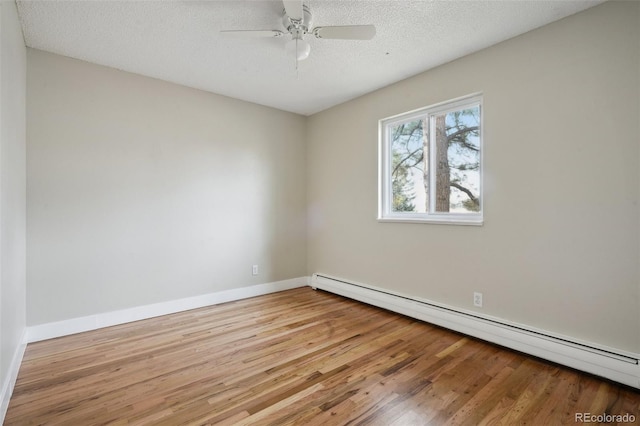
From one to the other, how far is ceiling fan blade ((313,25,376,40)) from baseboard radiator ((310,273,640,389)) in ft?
8.02

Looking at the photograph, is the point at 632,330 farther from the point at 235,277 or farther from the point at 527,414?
the point at 235,277

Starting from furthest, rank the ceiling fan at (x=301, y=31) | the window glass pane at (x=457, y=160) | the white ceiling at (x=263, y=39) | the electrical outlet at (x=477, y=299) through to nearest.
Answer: the window glass pane at (x=457, y=160), the electrical outlet at (x=477, y=299), the white ceiling at (x=263, y=39), the ceiling fan at (x=301, y=31)

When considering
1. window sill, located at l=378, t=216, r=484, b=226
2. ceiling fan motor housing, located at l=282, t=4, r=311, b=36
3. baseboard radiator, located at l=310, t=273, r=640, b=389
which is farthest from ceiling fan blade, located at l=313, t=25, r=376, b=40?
baseboard radiator, located at l=310, t=273, r=640, b=389

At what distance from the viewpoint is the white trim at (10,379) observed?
1652 millimetres

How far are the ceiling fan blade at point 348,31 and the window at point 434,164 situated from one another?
1334 millimetres

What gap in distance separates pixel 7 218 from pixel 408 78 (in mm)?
3520

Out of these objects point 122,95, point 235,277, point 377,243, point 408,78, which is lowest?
point 235,277

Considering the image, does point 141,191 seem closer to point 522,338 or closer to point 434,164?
point 434,164

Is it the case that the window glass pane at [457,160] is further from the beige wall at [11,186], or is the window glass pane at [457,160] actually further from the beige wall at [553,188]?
the beige wall at [11,186]

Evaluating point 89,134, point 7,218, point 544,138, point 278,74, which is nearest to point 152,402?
point 7,218

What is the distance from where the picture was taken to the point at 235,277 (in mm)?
3900

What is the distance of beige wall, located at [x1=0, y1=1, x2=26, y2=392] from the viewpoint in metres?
1.71

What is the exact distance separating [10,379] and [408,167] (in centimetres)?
363

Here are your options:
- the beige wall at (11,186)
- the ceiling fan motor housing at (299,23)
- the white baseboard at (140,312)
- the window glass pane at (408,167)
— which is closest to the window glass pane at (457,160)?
the window glass pane at (408,167)
